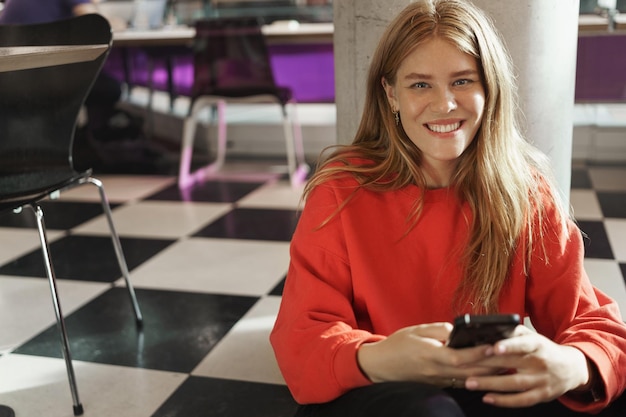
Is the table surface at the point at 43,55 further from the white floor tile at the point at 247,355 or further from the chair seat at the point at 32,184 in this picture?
the white floor tile at the point at 247,355

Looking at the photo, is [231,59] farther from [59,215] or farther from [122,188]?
[59,215]

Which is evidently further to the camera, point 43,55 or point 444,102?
point 43,55

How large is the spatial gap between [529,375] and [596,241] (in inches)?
71.0

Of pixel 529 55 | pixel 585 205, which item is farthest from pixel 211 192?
pixel 529 55

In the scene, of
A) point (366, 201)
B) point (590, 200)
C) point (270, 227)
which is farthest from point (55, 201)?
point (366, 201)

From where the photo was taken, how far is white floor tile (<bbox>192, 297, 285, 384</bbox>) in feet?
6.09

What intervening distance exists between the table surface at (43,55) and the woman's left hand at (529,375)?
123cm

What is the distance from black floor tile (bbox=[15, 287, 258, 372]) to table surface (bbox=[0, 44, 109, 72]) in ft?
2.47

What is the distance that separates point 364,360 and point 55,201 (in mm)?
2813

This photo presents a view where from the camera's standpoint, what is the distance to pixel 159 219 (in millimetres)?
3217

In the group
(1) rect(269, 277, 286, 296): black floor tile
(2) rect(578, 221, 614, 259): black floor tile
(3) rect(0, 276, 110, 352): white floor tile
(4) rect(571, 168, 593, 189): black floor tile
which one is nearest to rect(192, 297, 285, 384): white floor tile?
(1) rect(269, 277, 286, 296): black floor tile

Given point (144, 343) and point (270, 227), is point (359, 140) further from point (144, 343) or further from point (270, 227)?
point (270, 227)

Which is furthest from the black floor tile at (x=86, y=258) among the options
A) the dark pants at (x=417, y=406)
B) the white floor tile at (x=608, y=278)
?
the dark pants at (x=417, y=406)

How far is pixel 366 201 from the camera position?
4.06ft
